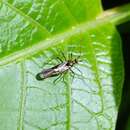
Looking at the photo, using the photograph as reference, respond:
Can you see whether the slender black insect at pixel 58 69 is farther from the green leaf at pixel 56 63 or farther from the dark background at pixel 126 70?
the dark background at pixel 126 70

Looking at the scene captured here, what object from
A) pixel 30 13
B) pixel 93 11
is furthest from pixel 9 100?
pixel 93 11

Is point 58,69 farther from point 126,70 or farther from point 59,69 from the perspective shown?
point 126,70

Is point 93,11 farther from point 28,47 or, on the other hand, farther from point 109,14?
point 28,47

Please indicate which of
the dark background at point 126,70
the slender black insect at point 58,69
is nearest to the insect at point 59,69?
the slender black insect at point 58,69

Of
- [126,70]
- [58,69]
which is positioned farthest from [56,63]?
[126,70]

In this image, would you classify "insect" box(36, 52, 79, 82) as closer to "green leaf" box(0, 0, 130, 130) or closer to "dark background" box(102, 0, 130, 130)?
"green leaf" box(0, 0, 130, 130)

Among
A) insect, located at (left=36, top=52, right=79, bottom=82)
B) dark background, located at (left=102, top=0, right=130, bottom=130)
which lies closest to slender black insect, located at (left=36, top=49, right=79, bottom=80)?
insect, located at (left=36, top=52, right=79, bottom=82)
